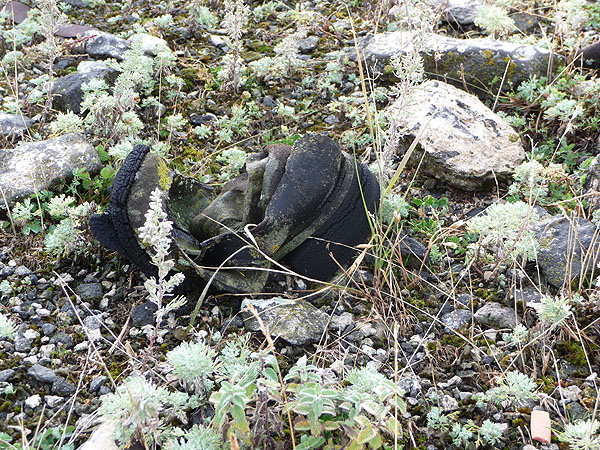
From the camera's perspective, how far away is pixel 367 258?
3547mm

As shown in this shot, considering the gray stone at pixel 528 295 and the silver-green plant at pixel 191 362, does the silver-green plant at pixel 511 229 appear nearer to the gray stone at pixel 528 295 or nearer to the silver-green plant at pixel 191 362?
the gray stone at pixel 528 295

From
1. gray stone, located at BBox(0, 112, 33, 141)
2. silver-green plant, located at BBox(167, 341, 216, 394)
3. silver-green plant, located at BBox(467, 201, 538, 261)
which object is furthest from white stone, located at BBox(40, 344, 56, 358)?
A: silver-green plant, located at BBox(467, 201, 538, 261)

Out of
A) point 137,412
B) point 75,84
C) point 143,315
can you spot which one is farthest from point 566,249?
point 75,84

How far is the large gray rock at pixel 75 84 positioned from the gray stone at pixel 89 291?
1.69m

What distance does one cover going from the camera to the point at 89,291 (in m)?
3.32

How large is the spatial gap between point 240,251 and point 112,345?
79 cm

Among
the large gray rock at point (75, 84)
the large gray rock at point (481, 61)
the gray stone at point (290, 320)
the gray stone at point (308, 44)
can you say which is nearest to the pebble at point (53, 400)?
the gray stone at point (290, 320)

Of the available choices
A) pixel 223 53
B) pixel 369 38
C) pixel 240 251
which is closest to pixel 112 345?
pixel 240 251

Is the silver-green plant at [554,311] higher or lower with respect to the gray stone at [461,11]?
lower

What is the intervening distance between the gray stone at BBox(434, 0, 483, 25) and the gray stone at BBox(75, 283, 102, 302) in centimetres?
420

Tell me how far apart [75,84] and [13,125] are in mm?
559

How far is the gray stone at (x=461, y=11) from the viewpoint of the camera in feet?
19.1

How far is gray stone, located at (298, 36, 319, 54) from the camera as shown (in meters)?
5.55

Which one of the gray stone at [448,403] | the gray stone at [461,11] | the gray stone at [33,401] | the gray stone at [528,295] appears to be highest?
the gray stone at [461,11]
